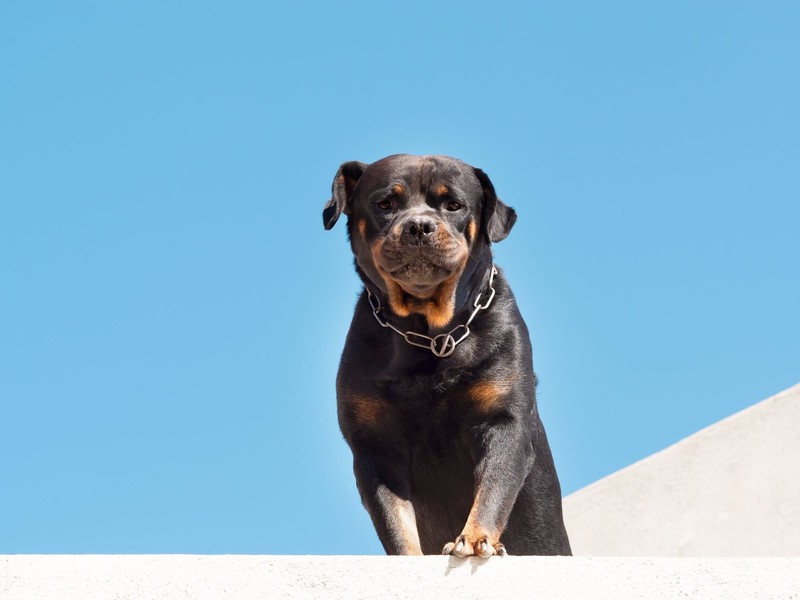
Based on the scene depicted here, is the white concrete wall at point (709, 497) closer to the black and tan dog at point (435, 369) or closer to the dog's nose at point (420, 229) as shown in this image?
the black and tan dog at point (435, 369)

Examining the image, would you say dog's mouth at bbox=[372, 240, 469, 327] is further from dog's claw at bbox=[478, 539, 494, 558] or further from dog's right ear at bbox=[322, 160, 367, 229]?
dog's claw at bbox=[478, 539, 494, 558]

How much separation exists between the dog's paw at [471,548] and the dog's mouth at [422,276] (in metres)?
1.06

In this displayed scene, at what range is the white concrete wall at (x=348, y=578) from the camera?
120 inches

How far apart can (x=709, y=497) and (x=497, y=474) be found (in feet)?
15.3

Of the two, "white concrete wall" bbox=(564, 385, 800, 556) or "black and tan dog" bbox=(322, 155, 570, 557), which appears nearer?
"black and tan dog" bbox=(322, 155, 570, 557)

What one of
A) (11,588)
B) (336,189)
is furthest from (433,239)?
(11,588)

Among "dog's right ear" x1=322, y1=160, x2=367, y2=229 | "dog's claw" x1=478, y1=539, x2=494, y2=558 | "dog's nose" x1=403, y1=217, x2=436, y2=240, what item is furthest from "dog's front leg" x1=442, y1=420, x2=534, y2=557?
"dog's right ear" x1=322, y1=160, x2=367, y2=229

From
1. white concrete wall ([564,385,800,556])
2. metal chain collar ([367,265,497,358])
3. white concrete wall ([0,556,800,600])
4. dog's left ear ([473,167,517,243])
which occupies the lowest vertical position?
white concrete wall ([0,556,800,600])

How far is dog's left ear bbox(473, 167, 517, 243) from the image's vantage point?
4.59 metres

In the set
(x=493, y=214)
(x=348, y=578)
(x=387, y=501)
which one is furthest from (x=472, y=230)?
(x=348, y=578)

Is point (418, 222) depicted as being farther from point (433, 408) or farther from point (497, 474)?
point (497, 474)

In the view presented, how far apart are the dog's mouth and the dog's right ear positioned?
264 millimetres

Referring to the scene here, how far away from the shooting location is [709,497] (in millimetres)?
8328

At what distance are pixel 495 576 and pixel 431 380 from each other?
1.18m
